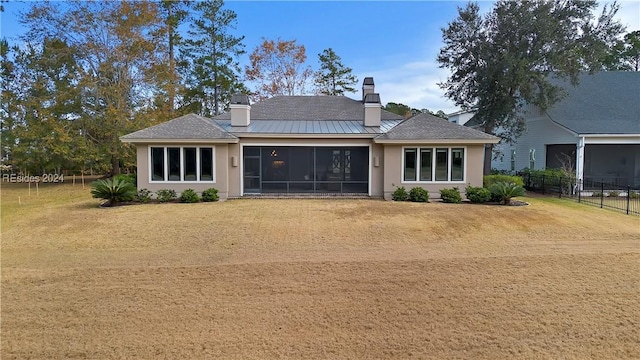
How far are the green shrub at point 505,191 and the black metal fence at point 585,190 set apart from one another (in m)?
3.82

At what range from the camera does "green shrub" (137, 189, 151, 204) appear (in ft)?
48.4

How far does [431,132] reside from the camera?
15.7 metres

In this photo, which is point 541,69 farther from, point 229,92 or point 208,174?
point 229,92

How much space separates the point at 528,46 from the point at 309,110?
12.1 m

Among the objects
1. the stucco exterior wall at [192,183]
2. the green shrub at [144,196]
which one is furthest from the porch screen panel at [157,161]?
the green shrub at [144,196]

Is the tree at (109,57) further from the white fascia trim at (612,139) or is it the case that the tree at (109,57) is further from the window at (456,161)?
the white fascia trim at (612,139)

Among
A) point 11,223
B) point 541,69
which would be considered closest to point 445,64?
point 541,69

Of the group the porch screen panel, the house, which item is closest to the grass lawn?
the porch screen panel

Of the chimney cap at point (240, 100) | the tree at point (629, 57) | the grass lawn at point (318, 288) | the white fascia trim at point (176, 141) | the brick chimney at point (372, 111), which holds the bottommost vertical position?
the grass lawn at point (318, 288)

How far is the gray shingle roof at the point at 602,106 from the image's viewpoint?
1905 cm

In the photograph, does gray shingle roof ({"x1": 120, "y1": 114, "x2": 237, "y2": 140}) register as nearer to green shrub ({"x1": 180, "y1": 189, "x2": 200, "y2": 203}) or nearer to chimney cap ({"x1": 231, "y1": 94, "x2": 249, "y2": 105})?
chimney cap ({"x1": 231, "y1": 94, "x2": 249, "y2": 105})

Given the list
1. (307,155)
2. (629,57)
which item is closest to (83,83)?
(307,155)

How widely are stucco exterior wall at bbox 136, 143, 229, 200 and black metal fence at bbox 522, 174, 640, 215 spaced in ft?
49.3

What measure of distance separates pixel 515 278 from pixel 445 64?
18126mm
